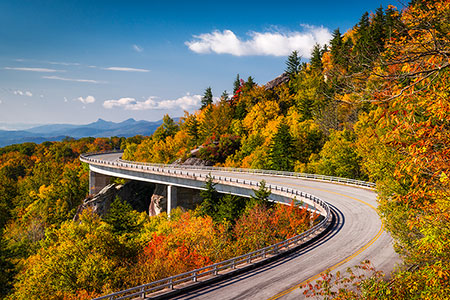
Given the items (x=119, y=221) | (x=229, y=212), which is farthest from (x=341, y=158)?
(x=119, y=221)

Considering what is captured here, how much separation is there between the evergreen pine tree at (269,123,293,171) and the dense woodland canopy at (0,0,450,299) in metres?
0.22

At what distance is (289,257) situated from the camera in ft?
63.2

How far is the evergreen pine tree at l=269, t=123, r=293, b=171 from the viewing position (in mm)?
59094

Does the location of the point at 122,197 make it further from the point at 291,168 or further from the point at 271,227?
the point at 271,227

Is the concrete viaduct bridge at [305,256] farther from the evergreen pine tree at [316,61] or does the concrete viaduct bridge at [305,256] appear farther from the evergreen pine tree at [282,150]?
the evergreen pine tree at [316,61]

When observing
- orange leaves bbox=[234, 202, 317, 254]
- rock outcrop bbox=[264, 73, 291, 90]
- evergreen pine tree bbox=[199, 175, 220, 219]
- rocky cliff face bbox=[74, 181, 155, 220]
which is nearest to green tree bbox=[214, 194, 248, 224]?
evergreen pine tree bbox=[199, 175, 220, 219]

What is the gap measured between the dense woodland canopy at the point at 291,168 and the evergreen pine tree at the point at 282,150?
0.71 feet

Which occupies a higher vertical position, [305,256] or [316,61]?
[316,61]

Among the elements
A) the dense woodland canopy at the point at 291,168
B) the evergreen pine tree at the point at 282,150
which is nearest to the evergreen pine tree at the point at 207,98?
the dense woodland canopy at the point at 291,168

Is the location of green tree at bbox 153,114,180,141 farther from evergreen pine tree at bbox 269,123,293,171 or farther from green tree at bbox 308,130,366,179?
green tree at bbox 308,130,366,179

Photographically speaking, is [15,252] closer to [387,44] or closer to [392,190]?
[392,190]

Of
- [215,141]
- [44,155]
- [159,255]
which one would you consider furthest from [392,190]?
[44,155]

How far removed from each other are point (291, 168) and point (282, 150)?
4130 mm

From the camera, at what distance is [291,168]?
5978 centimetres
